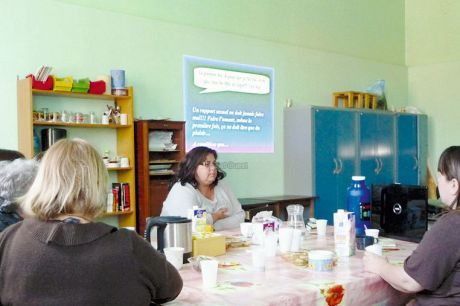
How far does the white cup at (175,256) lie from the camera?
6.48 feet

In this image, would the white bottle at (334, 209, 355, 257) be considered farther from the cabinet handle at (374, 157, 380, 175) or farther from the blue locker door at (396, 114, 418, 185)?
the blue locker door at (396, 114, 418, 185)

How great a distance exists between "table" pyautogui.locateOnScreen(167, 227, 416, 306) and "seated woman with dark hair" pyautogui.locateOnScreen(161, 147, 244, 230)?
3.17 ft

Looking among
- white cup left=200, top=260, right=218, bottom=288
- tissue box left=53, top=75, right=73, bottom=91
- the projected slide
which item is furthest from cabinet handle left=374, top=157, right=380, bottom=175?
white cup left=200, top=260, right=218, bottom=288

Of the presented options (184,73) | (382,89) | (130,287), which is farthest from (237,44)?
(130,287)

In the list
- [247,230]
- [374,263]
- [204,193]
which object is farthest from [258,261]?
[204,193]

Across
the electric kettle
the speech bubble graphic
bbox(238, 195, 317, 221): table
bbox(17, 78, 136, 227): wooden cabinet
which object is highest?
the speech bubble graphic

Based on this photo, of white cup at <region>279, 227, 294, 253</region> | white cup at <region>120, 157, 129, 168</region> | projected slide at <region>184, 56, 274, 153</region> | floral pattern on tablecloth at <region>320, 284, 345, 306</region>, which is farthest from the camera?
projected slide at <region>184, 56, 274, 153</region>

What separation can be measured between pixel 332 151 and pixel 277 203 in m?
1.03

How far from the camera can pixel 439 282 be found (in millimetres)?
1778

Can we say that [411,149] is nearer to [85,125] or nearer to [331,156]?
[331,156]

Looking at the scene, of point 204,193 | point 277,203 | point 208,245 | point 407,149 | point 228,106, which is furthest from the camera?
point 407,149

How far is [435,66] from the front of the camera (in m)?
7.18

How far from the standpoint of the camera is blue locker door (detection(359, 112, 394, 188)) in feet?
19.9

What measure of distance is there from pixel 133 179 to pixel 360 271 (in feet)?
8.75
